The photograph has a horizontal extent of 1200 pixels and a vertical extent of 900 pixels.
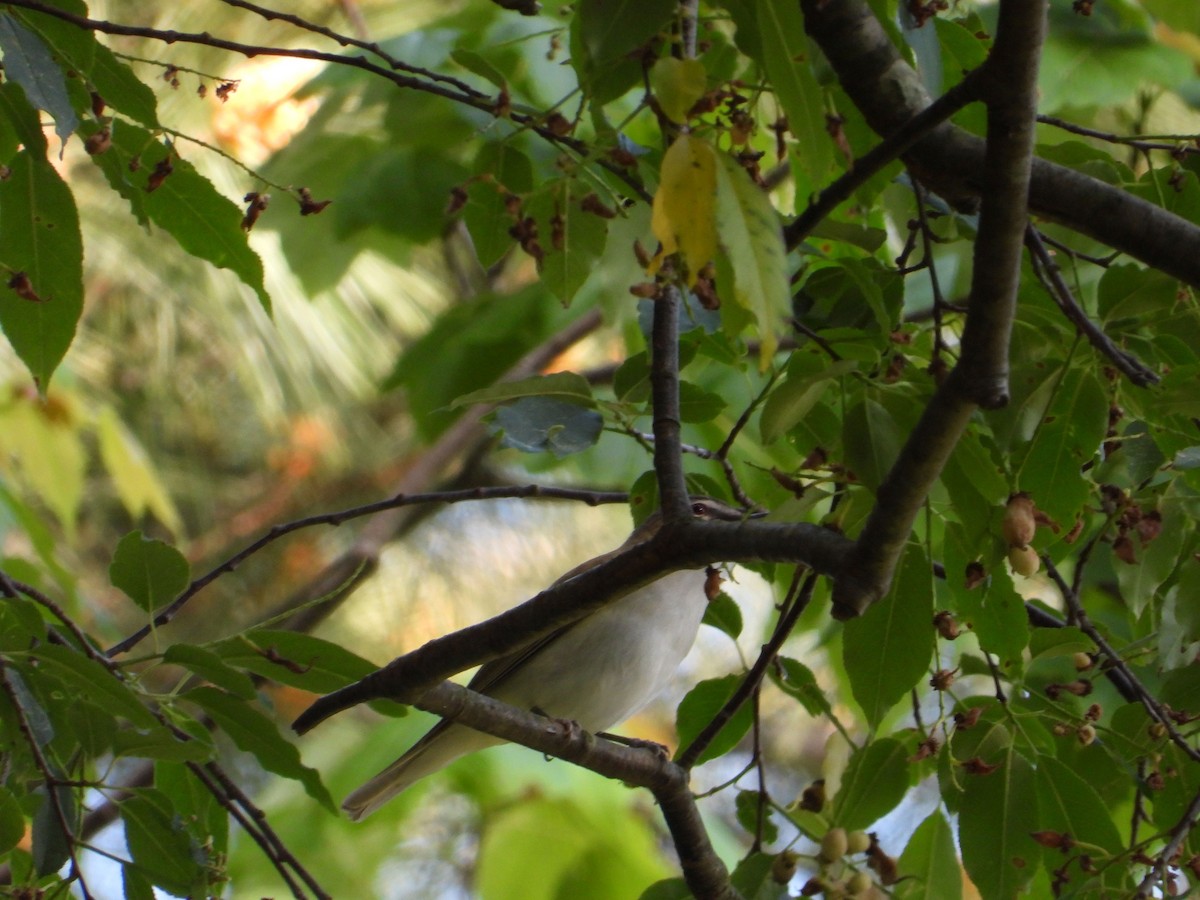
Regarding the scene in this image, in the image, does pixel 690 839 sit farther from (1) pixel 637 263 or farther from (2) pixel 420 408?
(2) pixel 420 408

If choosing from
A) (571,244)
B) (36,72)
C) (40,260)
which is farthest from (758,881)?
(36,72)

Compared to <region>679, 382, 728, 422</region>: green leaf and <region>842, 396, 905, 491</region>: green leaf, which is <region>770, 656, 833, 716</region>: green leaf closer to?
<region>679, 382, 728, 422</region>: green leaf

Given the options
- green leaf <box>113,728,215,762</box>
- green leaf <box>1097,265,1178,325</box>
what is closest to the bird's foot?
green leaf <box>113,728,215,762</box>

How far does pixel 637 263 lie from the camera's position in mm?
1573

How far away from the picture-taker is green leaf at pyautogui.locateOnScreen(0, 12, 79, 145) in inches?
54.1

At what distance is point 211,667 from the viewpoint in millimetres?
1564

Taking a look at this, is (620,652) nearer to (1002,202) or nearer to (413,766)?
(413,766)

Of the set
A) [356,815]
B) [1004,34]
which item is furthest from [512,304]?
[1004,34]

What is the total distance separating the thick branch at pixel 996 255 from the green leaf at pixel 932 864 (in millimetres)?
916

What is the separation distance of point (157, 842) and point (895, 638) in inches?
36.8

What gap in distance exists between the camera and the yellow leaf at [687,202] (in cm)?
99

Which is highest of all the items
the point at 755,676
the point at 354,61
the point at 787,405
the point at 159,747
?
the point at 354,61

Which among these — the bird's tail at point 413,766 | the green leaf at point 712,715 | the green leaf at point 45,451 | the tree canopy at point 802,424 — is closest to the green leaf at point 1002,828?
the tree canopy at point 802,424

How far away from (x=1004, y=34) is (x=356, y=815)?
7.84 feet
